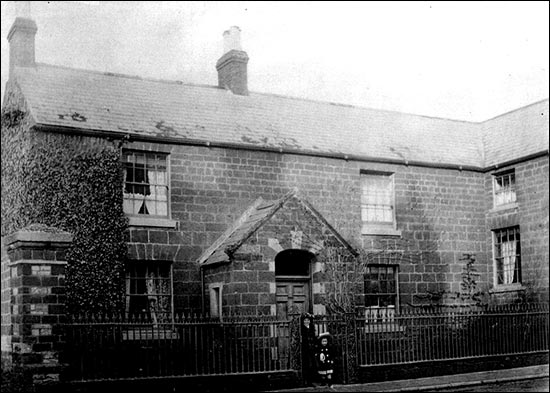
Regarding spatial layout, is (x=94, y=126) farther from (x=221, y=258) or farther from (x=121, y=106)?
(x=221, y=258)

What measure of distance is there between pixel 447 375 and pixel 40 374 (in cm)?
875

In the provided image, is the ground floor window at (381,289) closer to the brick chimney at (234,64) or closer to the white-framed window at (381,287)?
the white-framed window at (381,287)

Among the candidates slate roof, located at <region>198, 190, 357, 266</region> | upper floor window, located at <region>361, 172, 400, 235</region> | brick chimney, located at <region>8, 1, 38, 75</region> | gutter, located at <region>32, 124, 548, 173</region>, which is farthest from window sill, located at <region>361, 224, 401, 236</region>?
brick chimney, located at <region>8, 1, 38, 75</region>

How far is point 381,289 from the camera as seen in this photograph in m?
20.1

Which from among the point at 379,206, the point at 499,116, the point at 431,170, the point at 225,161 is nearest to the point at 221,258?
the point at 225,161

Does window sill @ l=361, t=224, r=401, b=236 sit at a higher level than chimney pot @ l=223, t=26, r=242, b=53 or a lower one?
lower

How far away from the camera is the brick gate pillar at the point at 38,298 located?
1184cm

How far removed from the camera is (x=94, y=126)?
16.8 metres

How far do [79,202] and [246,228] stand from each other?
392 centimetres

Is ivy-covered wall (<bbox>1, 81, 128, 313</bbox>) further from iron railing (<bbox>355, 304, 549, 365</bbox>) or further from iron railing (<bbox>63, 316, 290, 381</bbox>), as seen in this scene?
iron railing (<bbox>355, 304, 549, 365</bbox>)

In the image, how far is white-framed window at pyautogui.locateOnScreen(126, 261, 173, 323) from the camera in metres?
17.0

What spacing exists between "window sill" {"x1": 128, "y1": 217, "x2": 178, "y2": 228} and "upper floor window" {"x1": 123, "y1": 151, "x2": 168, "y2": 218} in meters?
0.24

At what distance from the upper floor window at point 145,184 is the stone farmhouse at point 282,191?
35 mm

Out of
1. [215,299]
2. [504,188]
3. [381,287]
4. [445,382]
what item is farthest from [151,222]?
[504,188]
